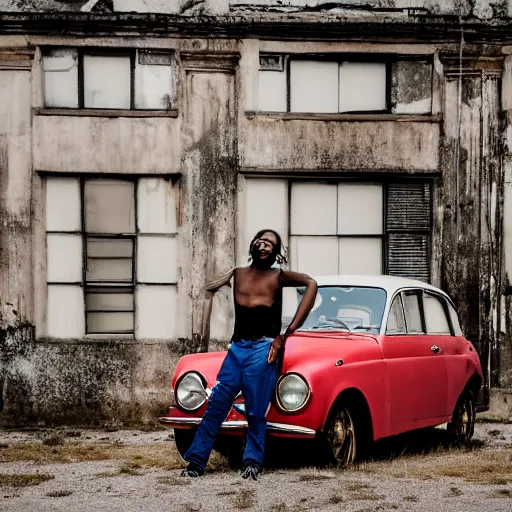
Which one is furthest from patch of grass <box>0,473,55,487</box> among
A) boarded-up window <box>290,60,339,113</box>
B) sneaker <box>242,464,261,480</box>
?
boarded-up window <box>290,60,339,113</box>

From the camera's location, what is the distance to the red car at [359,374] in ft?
30.0

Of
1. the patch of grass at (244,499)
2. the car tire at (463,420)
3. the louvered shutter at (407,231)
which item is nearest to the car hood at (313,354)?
the patch of grass at (244,499)

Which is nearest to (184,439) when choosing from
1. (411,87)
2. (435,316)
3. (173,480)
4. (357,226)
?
(173,480)

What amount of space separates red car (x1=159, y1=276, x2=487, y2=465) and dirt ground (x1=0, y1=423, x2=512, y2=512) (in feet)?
0.99

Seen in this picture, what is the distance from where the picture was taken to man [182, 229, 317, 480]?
889cm

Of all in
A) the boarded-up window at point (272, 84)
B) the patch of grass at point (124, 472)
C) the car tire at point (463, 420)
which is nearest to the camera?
the patch of grass at point (124, 472)

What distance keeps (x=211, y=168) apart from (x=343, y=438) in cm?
612

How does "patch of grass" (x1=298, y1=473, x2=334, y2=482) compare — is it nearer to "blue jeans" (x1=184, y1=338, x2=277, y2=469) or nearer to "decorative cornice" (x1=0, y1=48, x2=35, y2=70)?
"blue jeans" (x1=184, y1=338, x2=277, y2=469)

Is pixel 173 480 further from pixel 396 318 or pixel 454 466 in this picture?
pixel 396 318

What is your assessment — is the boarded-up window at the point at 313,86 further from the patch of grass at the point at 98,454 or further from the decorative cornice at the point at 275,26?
the patch of grass at the point at 98,454

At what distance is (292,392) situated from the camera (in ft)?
29.9

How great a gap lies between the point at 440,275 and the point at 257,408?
6784 millimetres

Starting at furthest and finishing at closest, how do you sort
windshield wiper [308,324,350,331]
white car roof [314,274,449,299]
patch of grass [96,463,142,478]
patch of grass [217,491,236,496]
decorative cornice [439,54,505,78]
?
decorative cornice [439,54,505,78]
white car roof [314,274,449,299]
windshield wiper [308,324,350,331]
patch of grass [96,463,142,478]
patch of grass [217,491,236,496]

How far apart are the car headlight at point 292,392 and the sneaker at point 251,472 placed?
55cm
